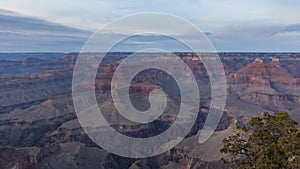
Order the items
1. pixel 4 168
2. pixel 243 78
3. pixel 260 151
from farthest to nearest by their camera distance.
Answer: pixel 243 78, pixel 4 168, pixel 260 151

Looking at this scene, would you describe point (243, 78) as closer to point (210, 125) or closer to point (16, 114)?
point (210, 125)

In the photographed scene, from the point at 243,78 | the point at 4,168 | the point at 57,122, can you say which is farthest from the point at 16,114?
the point at 243,78

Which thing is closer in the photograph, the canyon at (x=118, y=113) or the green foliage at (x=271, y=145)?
the green foliage at (x=271, y=145)

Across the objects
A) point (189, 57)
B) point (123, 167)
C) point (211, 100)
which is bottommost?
point (123, 167)

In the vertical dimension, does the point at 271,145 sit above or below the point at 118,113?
above

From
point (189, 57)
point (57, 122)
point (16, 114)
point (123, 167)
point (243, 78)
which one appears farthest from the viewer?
point (189, 57)

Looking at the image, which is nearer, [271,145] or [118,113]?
[271,145]

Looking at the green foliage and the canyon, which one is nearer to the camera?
the green foliage

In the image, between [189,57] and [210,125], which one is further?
[189,57]
